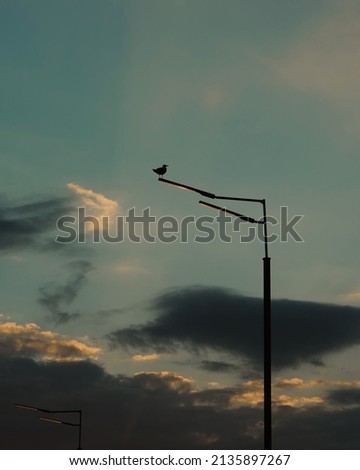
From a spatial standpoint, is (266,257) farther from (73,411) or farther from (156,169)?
(73,411)

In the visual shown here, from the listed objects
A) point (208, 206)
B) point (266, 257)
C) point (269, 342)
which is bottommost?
point (269, 342)

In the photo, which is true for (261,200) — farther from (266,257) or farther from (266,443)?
(266,443)

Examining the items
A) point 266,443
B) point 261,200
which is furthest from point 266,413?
point 261,200

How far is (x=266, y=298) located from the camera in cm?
2759
